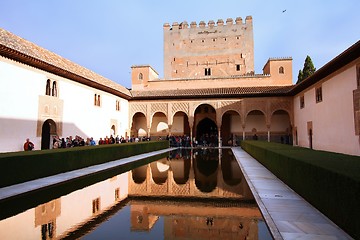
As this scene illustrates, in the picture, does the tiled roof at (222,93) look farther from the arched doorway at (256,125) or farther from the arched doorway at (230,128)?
the arched doorway at (230,128)

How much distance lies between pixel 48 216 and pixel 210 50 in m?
30.0

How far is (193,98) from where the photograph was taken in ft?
72.7

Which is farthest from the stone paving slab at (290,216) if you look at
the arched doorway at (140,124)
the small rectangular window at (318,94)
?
the arched doorway at (140,124)

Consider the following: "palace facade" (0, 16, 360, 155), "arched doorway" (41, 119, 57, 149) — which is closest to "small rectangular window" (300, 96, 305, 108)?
"palace facade" (0, 16, 360, 155)

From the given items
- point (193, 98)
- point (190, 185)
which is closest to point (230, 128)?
point (193, 98)

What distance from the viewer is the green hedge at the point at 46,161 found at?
612cm

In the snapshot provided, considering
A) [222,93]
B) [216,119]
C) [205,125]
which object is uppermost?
[222,93]

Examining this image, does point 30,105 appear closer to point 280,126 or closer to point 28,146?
point 28,146

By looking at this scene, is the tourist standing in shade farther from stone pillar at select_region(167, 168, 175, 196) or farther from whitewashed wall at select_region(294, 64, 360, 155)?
whitewashed wall at select_region(294, 64, 360, 155)

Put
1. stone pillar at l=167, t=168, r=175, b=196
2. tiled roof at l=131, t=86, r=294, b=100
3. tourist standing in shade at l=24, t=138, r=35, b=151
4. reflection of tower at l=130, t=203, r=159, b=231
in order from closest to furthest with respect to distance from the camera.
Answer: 1. reflection of tower at l=130, t=203, r=159, b=231
2. stone pillar at l=167, t=168, r=175, b=196
3. tourist standing in shade at l=24, t=138, r=35, b=151
4. tiled roof at l=131, t=86, r=294, b=100

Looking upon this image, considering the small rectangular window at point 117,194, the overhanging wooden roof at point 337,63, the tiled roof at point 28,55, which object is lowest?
the small rectangular window at point 117,194

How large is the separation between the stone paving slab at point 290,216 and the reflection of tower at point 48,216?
2.85 m

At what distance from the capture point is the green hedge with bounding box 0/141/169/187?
241 inches

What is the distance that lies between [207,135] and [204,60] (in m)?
10.8
